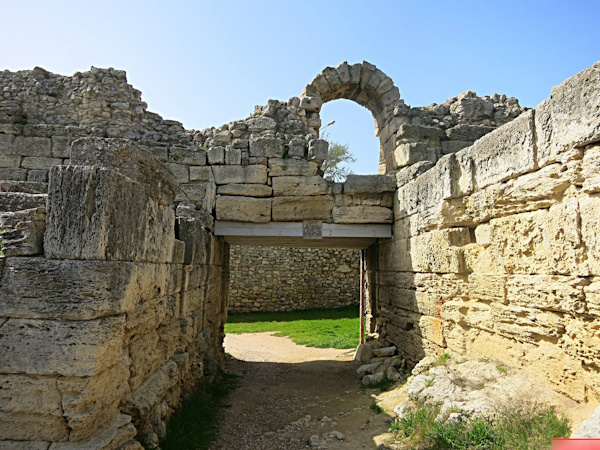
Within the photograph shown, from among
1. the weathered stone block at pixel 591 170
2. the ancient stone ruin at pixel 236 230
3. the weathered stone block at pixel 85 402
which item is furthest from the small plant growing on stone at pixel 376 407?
the weathered stone block at pixel 591 170

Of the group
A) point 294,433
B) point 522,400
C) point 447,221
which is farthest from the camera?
point 447,221

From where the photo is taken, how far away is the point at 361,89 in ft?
30.5

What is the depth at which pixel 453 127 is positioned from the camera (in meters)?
8.41

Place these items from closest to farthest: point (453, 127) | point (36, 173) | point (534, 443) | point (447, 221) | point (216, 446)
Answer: point (534, 443), point (216, 446), point (447, 221), point (36, 173), point (453, 127)

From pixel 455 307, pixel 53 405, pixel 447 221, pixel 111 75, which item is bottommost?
pixel 53 405

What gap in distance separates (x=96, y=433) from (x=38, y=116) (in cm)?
751

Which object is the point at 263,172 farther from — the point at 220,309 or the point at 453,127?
the point at 453,127

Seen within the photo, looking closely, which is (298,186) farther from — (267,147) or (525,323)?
(525,323)

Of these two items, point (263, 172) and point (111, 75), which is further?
point (111, 75)

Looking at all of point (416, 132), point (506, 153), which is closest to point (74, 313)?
point (506, 153)

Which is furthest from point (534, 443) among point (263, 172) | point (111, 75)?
point (111, 75)

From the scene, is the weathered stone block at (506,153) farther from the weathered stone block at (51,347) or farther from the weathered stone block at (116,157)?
the weathered stone block at (51,347)

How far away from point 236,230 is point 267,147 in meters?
1.58

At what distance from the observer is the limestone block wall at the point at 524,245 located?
338 centimetres
